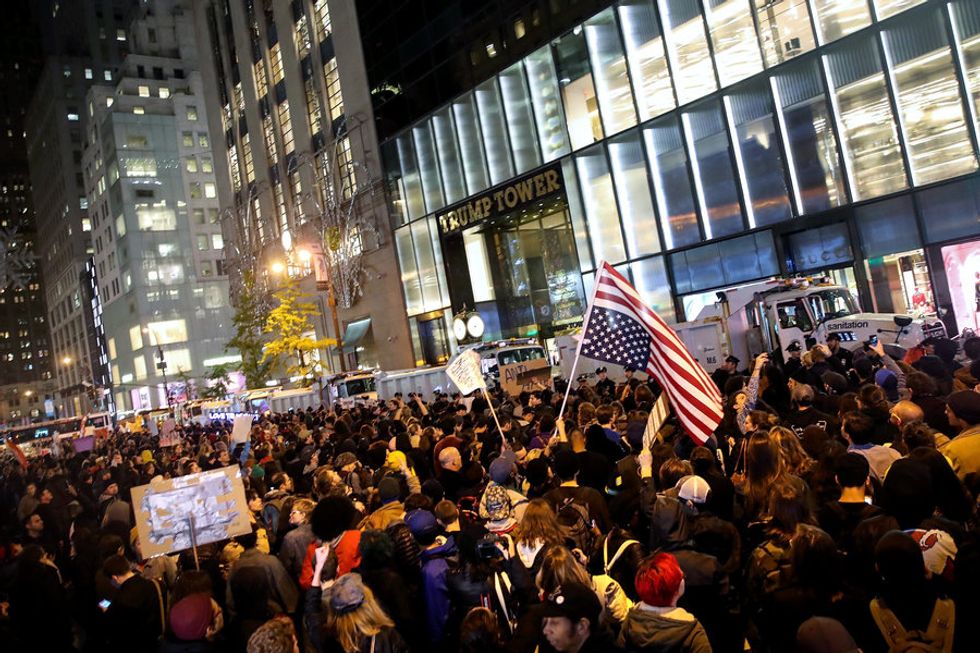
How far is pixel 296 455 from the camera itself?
14.4 m

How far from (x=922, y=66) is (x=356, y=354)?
34.5 m

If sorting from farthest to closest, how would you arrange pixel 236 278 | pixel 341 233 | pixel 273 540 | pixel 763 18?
pixel 236 278, pixel 341 233, pixel 763 18, pixel 273 540

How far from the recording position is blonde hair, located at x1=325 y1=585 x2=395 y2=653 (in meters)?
4.49

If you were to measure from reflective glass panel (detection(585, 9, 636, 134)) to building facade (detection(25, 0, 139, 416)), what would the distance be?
10515cm

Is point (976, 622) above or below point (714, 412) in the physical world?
below

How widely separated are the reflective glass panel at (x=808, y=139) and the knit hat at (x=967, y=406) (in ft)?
69.2

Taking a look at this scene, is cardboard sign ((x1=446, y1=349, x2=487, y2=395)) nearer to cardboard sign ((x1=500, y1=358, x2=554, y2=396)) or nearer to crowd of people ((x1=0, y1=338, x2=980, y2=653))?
crowd of people ((x1=0, y1=338, x2=980, y2=653))

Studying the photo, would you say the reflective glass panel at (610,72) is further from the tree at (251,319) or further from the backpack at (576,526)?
the tree at (251,319)

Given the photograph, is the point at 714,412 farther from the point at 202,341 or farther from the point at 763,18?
the point at 202,341

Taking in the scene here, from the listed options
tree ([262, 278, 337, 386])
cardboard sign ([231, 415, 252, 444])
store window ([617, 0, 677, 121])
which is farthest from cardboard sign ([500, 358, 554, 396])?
tree ([262, 278, 337, 386])

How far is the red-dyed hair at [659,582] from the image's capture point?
399cm

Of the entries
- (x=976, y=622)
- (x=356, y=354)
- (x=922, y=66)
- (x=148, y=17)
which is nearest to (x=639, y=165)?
(x=922, y=66)

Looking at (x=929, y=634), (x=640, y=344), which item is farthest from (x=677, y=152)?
(x=929, y=634)

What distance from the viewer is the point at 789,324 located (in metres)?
18.8
